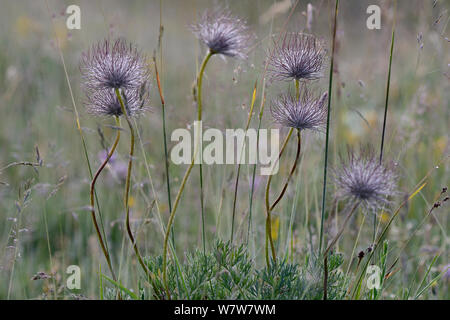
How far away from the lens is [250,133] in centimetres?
166

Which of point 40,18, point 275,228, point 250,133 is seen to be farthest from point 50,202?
point 40,18

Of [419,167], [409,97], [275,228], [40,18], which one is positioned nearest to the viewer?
[275,228]

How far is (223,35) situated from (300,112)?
11.0 inches

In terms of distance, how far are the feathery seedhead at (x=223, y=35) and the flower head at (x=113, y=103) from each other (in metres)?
0.25

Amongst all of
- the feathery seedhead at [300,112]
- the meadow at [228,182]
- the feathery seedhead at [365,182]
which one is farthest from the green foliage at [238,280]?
the feathery seedhead at [300,112]

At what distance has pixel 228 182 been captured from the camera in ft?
6.23

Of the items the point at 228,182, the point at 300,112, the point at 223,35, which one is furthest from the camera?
the point at 228,182

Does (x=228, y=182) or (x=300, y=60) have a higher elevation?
(x=300, y=60)

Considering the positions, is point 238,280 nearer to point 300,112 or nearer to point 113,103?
point 300,112

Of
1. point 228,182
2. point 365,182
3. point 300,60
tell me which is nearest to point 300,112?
point 300,60

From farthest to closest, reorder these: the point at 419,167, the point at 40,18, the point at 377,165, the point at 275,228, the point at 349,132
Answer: the point at 40,18, the point at 349,132, the point at 419,167, the point at 275,228, the point at 377,165

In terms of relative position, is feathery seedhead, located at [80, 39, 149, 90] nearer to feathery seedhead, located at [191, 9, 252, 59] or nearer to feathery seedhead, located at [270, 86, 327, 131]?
feathery seedhead, located at [191, 9, 252, 59]
